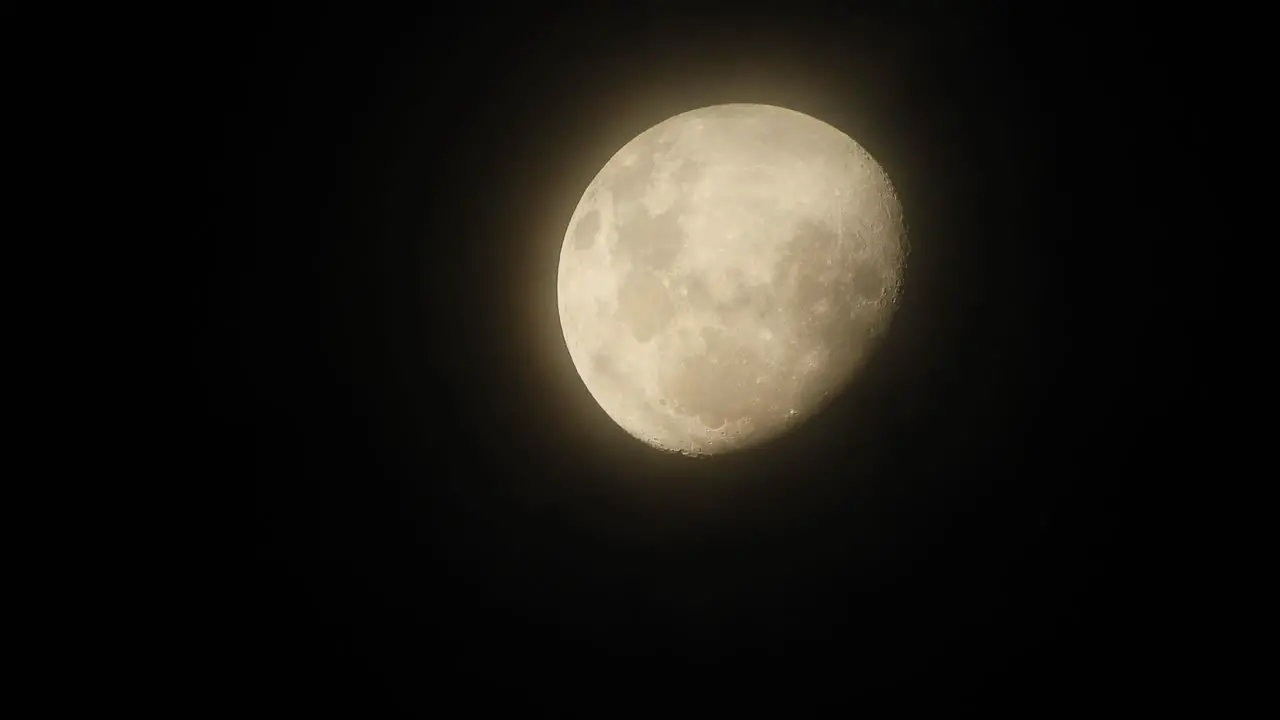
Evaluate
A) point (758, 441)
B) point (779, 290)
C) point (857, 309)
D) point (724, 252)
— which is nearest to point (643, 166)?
point (724, 252)

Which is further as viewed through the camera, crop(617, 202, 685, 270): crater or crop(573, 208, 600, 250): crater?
crop(573, 208, 600, 250): crater

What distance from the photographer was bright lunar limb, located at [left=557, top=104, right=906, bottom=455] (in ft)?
4.44

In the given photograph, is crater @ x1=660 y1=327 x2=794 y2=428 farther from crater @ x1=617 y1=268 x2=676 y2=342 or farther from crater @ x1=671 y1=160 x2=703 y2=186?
crater @ x1=671 y1=160 x2=703 y2=186

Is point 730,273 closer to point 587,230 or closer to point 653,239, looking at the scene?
point 653,239

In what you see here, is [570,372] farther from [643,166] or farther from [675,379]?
[643,166]

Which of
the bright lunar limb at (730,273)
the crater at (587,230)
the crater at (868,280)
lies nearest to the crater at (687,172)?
the bright lunar limb at (730,273)

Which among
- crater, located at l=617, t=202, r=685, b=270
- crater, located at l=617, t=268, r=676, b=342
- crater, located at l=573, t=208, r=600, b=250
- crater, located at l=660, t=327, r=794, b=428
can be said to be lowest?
crater, located at l=660, t=327, r=794, b=428

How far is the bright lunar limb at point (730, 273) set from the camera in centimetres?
135

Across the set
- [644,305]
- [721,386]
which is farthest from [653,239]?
[721,386]

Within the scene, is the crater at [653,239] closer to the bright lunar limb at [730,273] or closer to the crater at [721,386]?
the bright lunar limb at [730,273]

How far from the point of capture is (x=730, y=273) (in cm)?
134

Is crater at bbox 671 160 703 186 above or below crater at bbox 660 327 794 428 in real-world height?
above

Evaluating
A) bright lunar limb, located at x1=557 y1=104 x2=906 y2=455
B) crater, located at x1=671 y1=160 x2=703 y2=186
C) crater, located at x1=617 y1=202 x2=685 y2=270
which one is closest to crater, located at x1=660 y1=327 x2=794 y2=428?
bright lunar limb, located at x1=557 y1=104 x2=906 y2=455

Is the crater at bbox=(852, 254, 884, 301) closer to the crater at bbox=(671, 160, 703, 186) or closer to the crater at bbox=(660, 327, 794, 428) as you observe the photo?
the crater at bbox=(660, 327, 794, 428)
